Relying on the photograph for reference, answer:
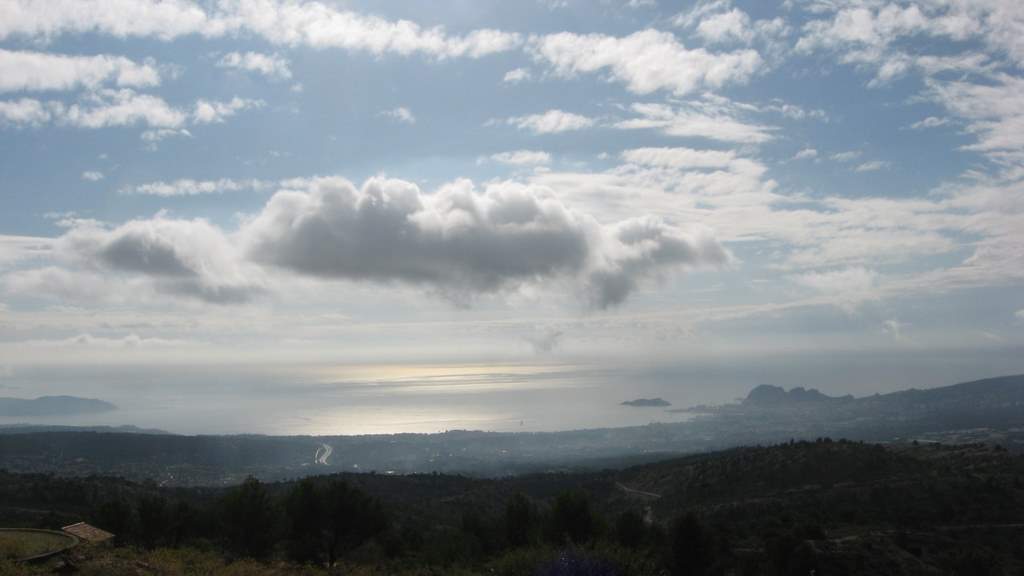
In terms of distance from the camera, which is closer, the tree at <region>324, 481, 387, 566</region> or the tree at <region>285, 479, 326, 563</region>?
the tree at <region>285, 479, 326, 563</region>

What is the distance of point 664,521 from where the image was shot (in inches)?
1972

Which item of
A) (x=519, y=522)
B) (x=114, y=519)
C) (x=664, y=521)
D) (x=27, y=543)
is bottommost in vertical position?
(x=664, y=521)

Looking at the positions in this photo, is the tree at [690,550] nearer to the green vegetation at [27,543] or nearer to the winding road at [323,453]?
the green vegetation at [27,543]

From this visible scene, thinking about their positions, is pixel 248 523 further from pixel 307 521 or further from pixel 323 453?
pixel 323 453

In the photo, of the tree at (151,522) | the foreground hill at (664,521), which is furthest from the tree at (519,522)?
the tree at (151,522)

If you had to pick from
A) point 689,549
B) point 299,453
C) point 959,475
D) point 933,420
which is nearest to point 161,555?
point 689,549

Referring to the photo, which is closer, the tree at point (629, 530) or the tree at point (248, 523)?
the tree at point (248, 523)

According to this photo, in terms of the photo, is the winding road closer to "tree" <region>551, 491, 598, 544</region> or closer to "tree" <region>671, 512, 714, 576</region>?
"tree" <region>551, 491, 598, 544</region>

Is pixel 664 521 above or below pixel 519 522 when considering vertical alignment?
below

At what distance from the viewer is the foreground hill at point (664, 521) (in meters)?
23.9

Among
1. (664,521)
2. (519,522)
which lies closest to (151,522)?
(519,522)

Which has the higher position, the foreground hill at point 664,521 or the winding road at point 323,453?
the foreground hill at point 664,521

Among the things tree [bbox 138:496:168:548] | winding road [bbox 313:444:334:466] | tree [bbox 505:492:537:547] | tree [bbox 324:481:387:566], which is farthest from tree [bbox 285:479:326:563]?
winding road [bbox 313:444:334:466]

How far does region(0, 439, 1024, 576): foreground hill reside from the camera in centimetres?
2392
